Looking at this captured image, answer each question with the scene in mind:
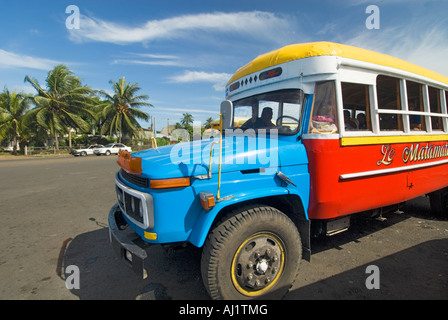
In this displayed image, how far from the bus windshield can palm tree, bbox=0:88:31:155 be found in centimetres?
3359

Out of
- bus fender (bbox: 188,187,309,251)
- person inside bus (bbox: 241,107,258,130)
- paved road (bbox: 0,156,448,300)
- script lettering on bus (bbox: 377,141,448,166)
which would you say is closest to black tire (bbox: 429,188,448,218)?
paved road (bbox: 0,156,448,300)

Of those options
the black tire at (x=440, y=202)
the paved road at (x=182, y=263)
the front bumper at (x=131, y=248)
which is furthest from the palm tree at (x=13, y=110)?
the black tire at (x=440, y=202)

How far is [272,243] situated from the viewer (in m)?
2.49

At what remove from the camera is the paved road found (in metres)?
2.69

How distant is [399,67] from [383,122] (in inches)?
28.7

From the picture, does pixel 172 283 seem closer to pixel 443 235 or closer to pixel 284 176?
pixel 284 176

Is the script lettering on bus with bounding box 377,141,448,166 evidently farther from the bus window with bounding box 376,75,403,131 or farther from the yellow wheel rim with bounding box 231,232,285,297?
the yellow wheel rim with bounding box 231,232,285,297

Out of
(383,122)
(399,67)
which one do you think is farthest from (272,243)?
(399,67)

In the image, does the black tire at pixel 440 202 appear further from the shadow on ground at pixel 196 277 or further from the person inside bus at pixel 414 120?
the person inside bus at pixel 414 120

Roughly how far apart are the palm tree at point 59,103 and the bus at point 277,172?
30.7 m

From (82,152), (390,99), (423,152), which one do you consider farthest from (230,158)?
(82,152)

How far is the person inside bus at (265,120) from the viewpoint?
124 inches

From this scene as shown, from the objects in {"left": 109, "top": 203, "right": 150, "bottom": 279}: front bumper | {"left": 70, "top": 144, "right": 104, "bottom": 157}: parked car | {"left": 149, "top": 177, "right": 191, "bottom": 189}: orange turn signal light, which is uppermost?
{"left": 70, "top": 144, "right": 104, "bottom": 157}: parked car

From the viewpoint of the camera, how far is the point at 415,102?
12.7 feet
